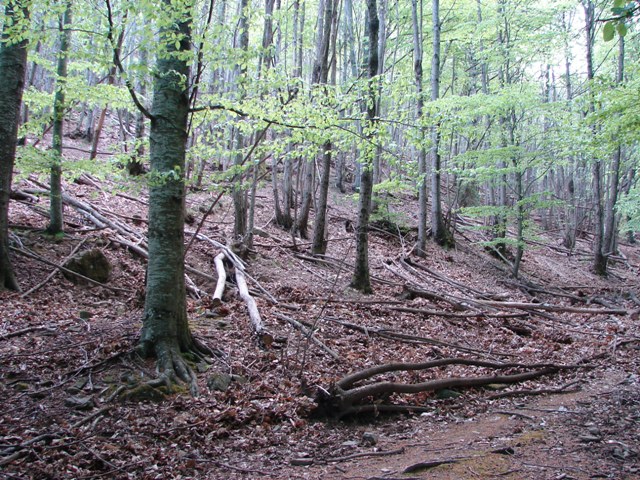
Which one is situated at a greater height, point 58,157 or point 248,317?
point 58,157

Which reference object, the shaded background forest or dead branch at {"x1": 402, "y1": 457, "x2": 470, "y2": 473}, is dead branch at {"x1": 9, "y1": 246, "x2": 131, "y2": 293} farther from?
dead branch at {"x1": 402, "y1": 457, "x2": 470, "y2": 473}

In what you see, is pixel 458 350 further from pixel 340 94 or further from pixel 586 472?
pixel 340 94

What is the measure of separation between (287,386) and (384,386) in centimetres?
120

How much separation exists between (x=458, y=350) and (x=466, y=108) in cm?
887

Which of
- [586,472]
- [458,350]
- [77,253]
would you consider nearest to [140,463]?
[586,472]

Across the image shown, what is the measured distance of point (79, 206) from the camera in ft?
36.7

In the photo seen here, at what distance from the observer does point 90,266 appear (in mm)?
8773

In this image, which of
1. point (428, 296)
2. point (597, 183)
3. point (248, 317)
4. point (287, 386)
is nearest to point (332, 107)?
point (248, 317)

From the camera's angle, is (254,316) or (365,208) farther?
(365,208)

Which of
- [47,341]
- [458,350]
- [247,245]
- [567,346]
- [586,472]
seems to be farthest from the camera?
[247,245]

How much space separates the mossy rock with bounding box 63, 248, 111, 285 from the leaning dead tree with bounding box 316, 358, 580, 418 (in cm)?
572

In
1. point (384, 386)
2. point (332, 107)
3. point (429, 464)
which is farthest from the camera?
point (332, 107)

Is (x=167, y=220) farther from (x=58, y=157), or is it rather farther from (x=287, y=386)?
(x=58, y=157)

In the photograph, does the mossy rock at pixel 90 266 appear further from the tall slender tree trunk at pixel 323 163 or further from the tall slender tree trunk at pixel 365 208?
the tall slender tree trunk at pixel 323 163
